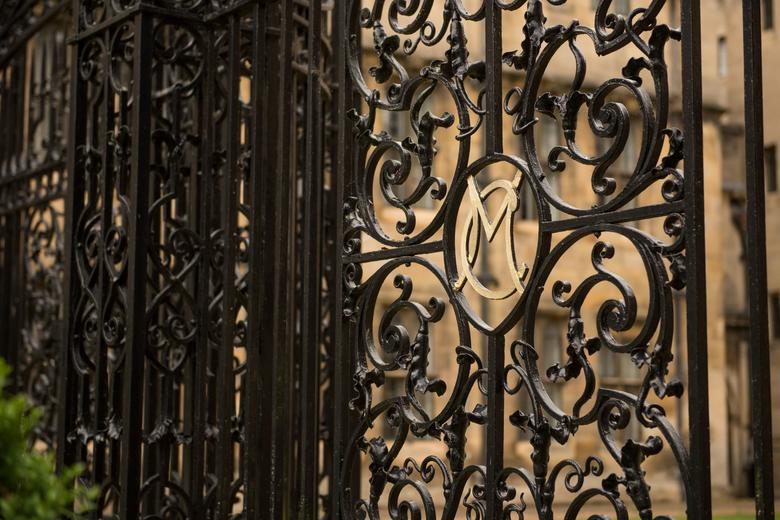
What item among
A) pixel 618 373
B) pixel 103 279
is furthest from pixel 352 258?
pixel 618 373

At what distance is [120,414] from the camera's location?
4219mm

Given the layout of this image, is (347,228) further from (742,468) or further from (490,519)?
(742,468)

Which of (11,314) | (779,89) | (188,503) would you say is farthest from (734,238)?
(188,503)

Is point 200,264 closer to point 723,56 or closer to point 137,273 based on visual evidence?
point 137,273

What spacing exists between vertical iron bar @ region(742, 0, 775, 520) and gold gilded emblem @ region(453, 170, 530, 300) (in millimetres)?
656

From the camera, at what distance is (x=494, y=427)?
3012 mm

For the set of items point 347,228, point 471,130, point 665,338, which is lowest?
point 665,338

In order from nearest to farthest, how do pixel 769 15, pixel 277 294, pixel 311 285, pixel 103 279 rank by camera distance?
pixel 311 285, pixel 277 294, pixel 103 279, pixel 769 15

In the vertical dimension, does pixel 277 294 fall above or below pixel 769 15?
below

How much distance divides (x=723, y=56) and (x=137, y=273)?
25496 millimetres

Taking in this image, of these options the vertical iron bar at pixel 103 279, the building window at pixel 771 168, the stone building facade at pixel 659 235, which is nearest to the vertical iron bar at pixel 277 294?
the vertical iron bar at pixel 103 279

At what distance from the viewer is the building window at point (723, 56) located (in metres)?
27.1

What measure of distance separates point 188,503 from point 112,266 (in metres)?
0.90

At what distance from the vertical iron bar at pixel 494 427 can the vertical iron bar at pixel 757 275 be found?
28.5 inches
